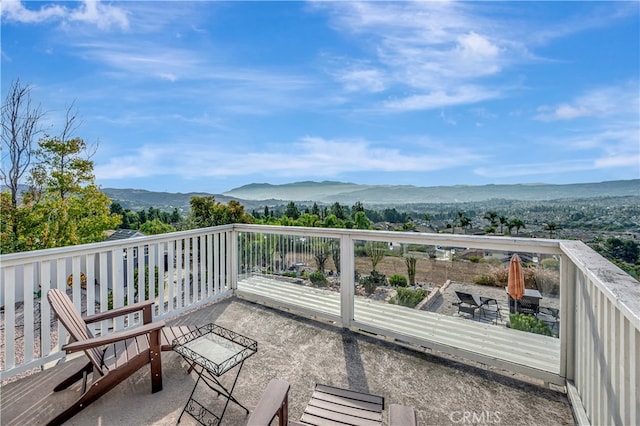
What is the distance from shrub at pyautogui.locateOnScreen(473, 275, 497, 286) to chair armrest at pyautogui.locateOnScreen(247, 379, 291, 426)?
2233mm

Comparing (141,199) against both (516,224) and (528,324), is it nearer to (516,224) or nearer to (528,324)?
(516,224)

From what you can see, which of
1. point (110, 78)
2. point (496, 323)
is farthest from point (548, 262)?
point (110, 78)

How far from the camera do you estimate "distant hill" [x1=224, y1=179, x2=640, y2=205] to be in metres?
8.97

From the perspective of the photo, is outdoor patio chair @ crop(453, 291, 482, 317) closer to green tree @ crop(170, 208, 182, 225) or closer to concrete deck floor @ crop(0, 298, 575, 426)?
concrete deck floor @ crop(0, 298, 575, 426)

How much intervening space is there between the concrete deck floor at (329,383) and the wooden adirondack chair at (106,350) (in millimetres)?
145

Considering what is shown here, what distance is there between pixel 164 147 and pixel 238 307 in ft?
48.3

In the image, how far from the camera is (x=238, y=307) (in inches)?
174

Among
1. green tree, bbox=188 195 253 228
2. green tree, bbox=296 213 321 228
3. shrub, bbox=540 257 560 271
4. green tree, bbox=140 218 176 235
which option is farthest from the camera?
green tree, bbox=188 195 253 228

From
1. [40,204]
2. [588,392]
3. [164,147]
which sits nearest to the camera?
[588,392]

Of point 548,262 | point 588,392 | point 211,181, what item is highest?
point 211,181

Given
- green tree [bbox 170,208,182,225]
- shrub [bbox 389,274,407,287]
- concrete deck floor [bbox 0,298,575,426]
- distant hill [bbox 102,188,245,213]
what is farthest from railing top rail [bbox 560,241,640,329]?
green tree [bbox 170,208,182,225]

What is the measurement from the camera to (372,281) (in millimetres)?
3570

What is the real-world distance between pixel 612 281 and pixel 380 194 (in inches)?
689

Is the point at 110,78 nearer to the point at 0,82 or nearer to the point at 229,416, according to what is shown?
the point at 0,82
